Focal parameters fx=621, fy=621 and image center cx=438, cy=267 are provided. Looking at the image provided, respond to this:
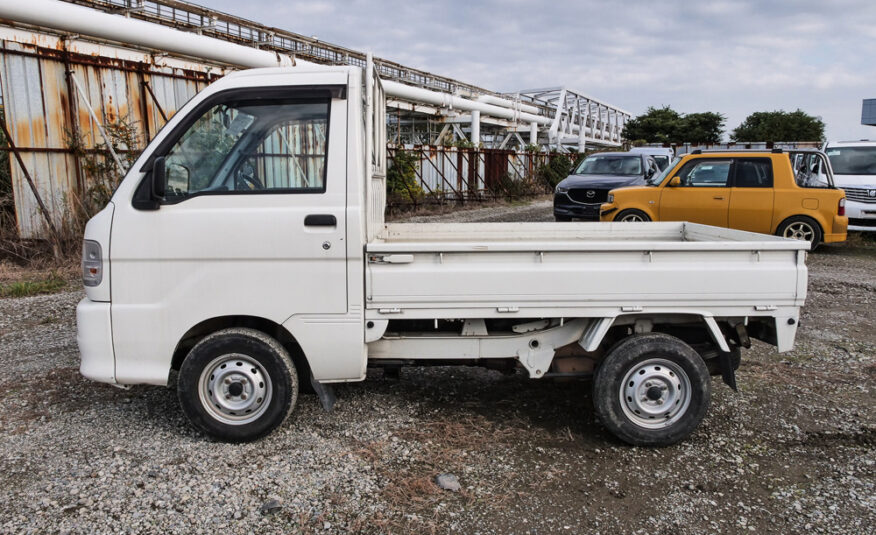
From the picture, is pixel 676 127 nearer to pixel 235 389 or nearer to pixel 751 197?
pixel 751 197

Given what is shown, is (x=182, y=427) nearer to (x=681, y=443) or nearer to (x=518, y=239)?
(x=518, y=239)

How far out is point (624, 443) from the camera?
404 cm

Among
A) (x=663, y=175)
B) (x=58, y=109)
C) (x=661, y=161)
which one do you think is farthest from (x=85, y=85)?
(x=661, y=161)

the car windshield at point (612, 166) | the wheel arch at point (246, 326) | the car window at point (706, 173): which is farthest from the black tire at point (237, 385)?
the car windshield at point (612, 166)

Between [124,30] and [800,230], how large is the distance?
13.5 m

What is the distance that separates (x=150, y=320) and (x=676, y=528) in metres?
3.18

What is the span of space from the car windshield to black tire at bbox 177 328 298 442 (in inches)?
509

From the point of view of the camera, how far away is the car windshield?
50.3 ft

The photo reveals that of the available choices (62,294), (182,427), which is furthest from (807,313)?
(62,294)

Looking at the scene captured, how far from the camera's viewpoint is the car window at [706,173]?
10.6 m

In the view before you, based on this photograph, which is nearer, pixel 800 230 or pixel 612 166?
pixel 800 230

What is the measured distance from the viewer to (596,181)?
14539 millimetres

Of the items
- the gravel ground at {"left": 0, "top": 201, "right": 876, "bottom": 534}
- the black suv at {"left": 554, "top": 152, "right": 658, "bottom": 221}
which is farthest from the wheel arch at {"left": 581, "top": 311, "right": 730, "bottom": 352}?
the black suv at {"left": 554, "top": 152, "right": 658, "bottom": 221}

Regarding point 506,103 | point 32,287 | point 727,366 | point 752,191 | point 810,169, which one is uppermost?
point 506,103
